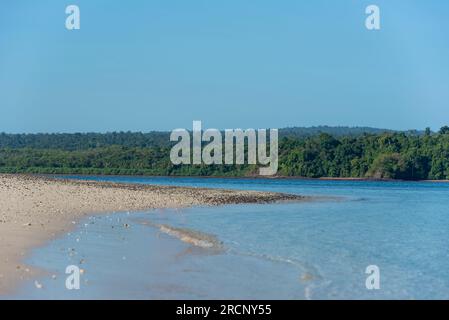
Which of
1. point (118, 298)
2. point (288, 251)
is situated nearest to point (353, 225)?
point (288, 251)

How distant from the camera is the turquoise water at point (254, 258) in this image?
1370cm

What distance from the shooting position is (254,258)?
715 inches

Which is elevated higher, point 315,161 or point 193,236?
A: point 193,236

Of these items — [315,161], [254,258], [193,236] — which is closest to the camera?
[254,258]

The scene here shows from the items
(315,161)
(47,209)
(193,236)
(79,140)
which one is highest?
(79,140)

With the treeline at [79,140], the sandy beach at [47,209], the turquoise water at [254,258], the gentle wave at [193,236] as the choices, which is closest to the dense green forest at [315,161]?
the treeline at [79,140]

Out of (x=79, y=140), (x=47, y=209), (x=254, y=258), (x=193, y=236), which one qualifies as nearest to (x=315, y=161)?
(x=79, y=140)

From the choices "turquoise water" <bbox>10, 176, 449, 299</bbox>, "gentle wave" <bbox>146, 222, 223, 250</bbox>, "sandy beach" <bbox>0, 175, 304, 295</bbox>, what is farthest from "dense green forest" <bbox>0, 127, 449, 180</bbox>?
"gentle wave" <bbox>146, 222, 223, 250</bbox>

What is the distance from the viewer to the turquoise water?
13.7 metres

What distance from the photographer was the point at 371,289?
1442 centimetres

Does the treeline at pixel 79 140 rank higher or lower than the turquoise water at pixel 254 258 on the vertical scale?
higher

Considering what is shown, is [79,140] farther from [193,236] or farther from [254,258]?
[254,258]

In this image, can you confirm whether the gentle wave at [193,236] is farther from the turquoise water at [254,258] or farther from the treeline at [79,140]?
the treeline at [79,140]

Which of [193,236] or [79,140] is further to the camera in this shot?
[79,140]
